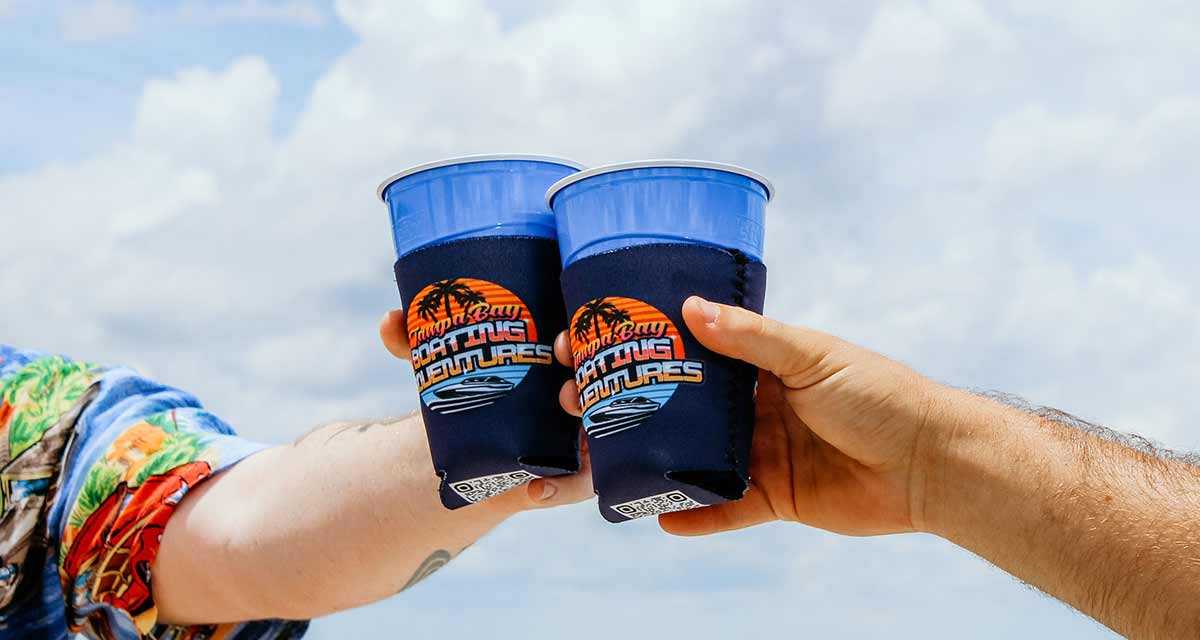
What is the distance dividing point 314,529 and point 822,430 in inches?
63.6

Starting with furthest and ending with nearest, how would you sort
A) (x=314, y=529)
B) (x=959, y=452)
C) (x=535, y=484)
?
(x=314, y=529) → (x=535, y=484) → (x=959, y=452)

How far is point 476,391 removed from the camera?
2309 mm

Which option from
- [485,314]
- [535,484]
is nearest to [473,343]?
[485,314]

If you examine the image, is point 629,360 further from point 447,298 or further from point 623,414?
point 447,298

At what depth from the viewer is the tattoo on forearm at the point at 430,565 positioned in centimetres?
340

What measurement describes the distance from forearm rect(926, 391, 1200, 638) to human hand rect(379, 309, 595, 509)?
2.58ft

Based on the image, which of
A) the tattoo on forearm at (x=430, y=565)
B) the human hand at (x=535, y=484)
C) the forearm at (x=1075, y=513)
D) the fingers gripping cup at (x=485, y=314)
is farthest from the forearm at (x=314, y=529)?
the forearm at (x=1075, y=513)

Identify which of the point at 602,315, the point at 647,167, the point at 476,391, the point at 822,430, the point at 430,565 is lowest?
the point at 430,565

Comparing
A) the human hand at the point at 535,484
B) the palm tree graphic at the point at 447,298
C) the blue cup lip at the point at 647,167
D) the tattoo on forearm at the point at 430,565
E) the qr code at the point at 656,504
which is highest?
the blue cup lip at the point at 647,167

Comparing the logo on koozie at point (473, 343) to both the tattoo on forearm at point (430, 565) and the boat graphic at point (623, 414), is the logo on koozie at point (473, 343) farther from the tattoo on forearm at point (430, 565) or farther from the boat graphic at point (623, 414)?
the tattoo on forearm at point (430, 565)

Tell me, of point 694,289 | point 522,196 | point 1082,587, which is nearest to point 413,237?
point 522,196

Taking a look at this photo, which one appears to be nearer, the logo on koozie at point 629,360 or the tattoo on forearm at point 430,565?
the logo on koozie at point 629,360

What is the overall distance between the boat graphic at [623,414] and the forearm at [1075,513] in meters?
0.70

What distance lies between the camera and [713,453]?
7.43ft
